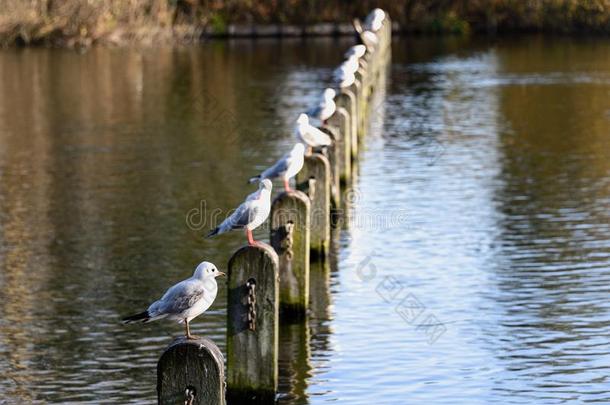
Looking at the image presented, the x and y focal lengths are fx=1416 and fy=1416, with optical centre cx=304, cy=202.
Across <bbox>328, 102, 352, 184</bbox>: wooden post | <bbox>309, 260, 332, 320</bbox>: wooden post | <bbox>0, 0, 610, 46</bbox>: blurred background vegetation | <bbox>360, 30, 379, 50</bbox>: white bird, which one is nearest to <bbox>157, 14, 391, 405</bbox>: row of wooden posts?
<bbox>309, 260, 332, 320</bbox>: wooden post

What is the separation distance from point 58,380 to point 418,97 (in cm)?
1873

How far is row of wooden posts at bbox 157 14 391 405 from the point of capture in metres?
6.99

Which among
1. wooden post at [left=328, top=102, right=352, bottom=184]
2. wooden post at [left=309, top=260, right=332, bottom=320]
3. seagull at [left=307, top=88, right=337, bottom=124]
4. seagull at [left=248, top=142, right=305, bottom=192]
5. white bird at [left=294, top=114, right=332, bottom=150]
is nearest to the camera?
wooden post at [left=309, top=260, right=332, bottom=320]

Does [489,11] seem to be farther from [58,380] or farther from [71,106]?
[58,380]

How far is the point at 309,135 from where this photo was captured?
1293 centimetres

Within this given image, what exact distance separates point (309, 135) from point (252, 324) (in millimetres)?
4621

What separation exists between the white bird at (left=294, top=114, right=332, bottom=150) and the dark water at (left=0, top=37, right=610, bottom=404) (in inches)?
45.6

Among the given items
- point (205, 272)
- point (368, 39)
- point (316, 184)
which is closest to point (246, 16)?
point (368, 39)

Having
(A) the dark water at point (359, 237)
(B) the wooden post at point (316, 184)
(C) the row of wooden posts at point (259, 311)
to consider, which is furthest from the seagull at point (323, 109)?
(B) the wooden post at point (316, 184)

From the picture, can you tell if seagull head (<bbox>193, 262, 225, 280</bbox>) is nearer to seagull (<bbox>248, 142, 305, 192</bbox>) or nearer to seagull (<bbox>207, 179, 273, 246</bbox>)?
seagull (<bbox>207, 179, 273, 246</bbox>)

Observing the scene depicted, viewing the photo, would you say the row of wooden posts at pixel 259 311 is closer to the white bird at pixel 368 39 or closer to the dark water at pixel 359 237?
the dark water at pixel 359 237

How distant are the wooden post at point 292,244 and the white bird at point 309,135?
7.51ft

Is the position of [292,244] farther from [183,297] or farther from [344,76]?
[344,76]

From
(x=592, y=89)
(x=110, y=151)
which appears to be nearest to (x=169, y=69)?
(x=592, y=89)
